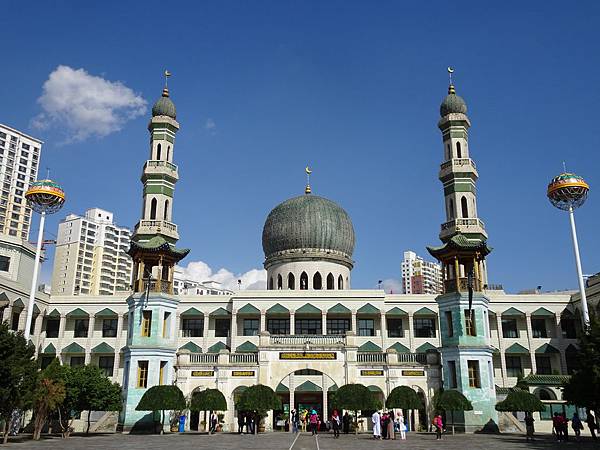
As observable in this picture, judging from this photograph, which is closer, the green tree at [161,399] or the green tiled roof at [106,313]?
the green tree at [161,399]

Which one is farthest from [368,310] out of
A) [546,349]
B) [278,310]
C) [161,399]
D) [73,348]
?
[73,348]

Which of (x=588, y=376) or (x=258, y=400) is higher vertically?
(x=588, y=376)

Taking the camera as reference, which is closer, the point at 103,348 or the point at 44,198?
the point at 44,198

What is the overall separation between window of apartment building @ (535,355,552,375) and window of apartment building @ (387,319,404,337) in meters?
14.5

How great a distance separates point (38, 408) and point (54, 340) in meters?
31.0

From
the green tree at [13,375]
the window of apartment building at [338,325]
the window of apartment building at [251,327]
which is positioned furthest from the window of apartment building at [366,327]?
the green tree at [13,375]

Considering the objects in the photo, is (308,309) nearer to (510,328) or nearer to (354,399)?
(510,328)

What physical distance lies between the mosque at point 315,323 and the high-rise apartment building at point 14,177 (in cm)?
8634

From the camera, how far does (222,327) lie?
64.7 metres

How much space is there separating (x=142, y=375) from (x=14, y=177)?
117 meters

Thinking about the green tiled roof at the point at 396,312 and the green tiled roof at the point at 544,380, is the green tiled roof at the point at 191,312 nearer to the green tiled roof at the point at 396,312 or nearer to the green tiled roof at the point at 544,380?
the green tiled roof at the point at 396,312

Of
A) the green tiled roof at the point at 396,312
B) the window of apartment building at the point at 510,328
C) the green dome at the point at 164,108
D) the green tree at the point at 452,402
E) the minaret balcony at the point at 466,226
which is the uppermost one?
the green dome at the point at 164,108

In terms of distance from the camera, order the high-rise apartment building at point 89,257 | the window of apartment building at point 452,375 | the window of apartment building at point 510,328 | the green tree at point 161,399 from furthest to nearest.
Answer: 1. the high-rise apartment building at point 89,257
2. the window of apartment building at point 510,328
3. the window of apartment building at point 452,375
4. the green tree at point 161,399

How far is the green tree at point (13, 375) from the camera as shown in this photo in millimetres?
31234
